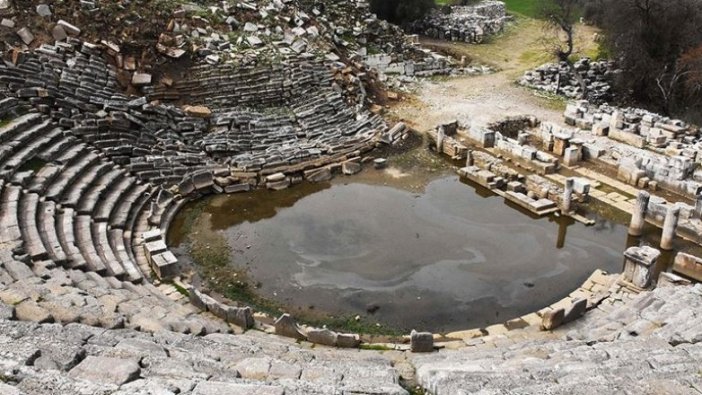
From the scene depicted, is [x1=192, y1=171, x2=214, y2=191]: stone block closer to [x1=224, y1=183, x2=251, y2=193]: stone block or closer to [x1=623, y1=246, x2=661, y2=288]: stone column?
[x1=224, y1=183, x2=251, y2=193]: stone block

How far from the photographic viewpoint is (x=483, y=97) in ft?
92.5

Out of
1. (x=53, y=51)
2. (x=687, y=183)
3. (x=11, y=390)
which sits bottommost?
(x=687, y=183)

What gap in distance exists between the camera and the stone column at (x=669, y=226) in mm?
16375

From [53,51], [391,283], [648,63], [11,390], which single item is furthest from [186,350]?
[648,63]

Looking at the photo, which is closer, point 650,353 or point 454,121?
point 650,353

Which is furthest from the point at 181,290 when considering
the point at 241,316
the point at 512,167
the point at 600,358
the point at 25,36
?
the point at 25,36

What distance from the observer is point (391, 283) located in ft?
49.7

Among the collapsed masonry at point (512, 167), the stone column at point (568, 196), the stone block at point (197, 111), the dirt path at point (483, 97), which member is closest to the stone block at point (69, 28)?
the stone block at point (197, 111)

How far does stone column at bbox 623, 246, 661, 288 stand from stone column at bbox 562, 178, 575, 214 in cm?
403

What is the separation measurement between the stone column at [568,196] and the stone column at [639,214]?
1.79m

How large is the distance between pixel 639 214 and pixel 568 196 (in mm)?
2048

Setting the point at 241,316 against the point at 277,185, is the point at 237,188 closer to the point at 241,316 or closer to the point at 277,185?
the point at 277,185

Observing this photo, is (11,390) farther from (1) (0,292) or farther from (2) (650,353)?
(2) (650,353)

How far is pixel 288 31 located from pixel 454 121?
8.29 meters
